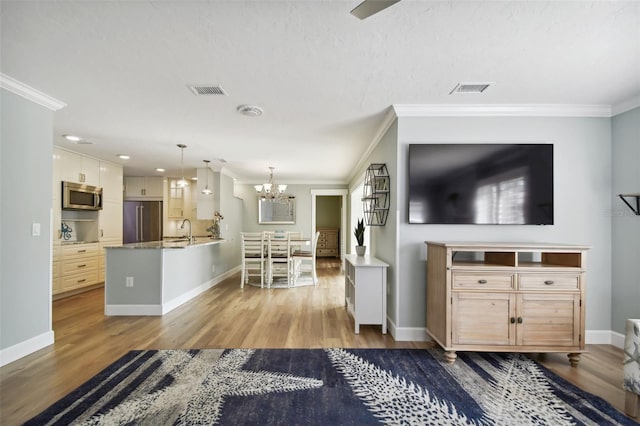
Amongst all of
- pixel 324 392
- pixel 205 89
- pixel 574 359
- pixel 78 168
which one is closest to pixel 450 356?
pixel 574 359

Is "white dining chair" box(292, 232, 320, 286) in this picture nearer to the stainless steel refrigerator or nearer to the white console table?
the white console table

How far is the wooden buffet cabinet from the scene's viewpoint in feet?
7.65

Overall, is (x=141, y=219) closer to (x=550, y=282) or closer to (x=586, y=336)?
(x=550, y=282)

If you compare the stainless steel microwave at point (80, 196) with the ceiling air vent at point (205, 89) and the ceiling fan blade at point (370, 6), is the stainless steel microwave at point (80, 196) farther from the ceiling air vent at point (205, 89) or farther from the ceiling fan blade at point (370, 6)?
the ceiling fan blade at point (370, 6)

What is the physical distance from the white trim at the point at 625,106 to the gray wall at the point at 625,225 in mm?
37

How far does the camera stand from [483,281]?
93.7 inches

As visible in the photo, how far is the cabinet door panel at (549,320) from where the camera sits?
2.33 m

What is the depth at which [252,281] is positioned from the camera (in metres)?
5.79

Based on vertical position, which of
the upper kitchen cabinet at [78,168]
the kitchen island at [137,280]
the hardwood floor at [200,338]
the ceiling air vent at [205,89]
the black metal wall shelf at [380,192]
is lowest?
the hardwood floor at [200,338]

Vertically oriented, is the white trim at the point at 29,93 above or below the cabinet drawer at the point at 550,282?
above

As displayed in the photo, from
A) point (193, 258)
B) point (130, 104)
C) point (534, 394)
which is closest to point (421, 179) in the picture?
point (534, 394)

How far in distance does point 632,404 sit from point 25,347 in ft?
15.1

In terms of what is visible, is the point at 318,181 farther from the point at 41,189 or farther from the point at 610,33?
the point at 610,33

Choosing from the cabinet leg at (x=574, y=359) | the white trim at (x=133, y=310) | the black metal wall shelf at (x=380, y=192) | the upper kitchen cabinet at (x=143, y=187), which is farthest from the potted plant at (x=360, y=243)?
the upper kitchen cabinet at (x=143, y=187)
